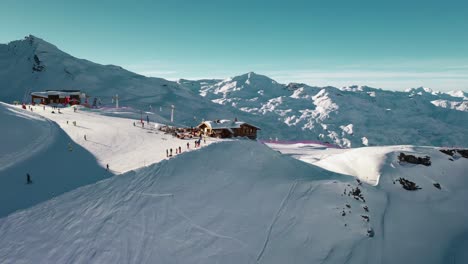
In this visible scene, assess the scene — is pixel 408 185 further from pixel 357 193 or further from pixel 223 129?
pixel 223 129

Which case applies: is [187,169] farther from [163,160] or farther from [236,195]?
[236,195]

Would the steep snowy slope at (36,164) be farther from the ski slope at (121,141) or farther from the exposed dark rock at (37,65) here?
the exposed dark rock at (37,65)

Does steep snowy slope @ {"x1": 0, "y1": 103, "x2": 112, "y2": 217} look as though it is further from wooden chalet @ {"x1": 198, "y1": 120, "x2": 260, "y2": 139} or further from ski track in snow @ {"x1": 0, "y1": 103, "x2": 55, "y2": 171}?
wooden chalet @ {"x1": 198, "y1": 120, "x2": 260, "y2": 139}

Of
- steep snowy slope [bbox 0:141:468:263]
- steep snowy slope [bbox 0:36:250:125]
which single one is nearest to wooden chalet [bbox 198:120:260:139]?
steep snowy slope [bbox 0:141:468:263]

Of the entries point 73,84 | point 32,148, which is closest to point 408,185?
point 32,148

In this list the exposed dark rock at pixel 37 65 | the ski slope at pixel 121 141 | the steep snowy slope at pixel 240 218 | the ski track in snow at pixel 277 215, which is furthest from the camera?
the exposed dark rock at pixel 37 65

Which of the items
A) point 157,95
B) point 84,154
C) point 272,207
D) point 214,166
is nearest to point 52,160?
point 84,154

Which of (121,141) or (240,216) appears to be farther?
(121,141)

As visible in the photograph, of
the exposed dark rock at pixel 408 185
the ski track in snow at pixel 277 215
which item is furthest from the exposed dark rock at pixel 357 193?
the exposed dark rock at pixel 408 185
